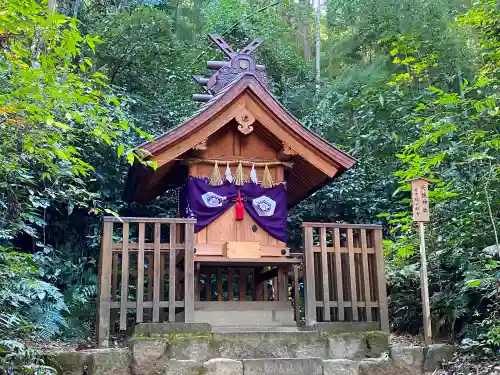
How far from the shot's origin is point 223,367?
5.25 metres

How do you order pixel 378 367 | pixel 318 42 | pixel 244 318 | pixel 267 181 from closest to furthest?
pixel 378 367 → pixel 244 318 → pixel 267 181 → pixel 318 42

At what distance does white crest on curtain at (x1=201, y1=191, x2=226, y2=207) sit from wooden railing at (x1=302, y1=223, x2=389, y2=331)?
156 cm

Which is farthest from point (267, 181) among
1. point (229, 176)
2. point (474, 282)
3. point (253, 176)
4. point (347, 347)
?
point (474, 282)

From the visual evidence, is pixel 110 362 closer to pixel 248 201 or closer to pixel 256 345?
pixel 256 345

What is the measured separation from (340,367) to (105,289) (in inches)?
106

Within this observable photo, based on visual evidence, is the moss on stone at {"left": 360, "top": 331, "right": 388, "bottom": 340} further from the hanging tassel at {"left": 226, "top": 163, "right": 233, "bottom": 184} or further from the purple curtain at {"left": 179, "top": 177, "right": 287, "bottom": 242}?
the hanging tassel at {"left": 226, "top": 163, "right": 233, "bottom": 184}

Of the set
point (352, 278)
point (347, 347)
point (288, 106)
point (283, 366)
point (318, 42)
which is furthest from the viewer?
point (318, 42)

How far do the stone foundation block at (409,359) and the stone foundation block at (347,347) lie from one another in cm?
35

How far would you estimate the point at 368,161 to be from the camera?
43.0 ft

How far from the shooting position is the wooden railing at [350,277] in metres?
6.31

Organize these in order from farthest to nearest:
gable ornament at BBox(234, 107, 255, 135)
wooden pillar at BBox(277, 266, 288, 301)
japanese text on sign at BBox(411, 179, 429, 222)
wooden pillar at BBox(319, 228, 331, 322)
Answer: wooden pillar at BBox(277, 266, 288, 301) → gable ornament at BBox(234, 107, 255, 135) → japanese text on sign at BBox(411, 179, 429, 222) → wooden pillar at BBox(319, 228, 331, 322)

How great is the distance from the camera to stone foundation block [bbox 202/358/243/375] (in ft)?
17.2

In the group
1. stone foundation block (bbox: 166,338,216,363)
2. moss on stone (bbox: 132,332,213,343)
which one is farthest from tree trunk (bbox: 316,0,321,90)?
stone foundation block (bbox: 166,338,216,363)

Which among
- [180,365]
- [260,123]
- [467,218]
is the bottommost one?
[180,365]
